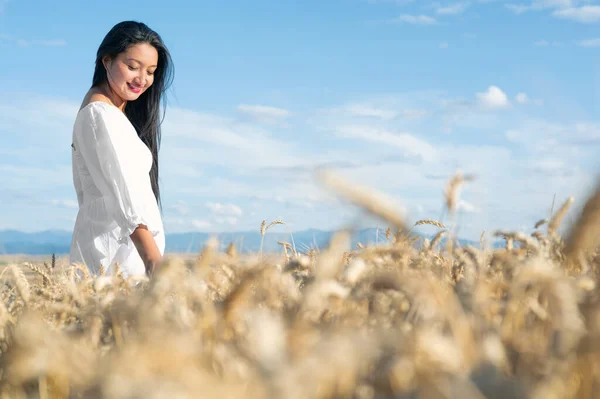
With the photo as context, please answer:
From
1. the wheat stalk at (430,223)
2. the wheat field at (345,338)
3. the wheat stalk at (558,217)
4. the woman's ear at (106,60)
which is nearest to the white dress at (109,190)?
the woman's ear at (106,60)

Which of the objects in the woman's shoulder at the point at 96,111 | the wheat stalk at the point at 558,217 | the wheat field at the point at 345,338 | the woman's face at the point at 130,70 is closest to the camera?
the wheat field at the point at 345,338

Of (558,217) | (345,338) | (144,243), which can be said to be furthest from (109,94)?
(345,338)

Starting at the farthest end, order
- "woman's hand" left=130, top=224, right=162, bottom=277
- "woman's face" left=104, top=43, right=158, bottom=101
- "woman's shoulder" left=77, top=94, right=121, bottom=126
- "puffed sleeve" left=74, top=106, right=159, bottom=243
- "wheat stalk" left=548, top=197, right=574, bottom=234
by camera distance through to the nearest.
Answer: "woman's face" left=104, top=43, right=158, bottom=101, "woman's shoulder" left=77, top=94, right=121, bottom=126, "puffed sleeve" left=74, top=106, right=159, bottom=243, "woman's hand" left=130, top=224, right=162, bottom=277, "wheat stalk" left=548, top=197, right=574, bottom=234

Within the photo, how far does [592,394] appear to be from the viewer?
0.68 m

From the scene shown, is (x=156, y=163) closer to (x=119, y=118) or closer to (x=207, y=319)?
(x=119, y=118)

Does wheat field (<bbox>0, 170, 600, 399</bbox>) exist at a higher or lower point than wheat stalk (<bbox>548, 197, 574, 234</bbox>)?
lower

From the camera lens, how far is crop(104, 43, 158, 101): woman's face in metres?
4.20

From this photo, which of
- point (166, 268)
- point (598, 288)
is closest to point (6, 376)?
point (166, 268)

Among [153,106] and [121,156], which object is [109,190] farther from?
[153,106]

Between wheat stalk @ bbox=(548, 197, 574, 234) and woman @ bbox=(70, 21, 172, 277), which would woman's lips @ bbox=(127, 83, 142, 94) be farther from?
wheat stalk @ bbox=(548, 197, 574, 234)

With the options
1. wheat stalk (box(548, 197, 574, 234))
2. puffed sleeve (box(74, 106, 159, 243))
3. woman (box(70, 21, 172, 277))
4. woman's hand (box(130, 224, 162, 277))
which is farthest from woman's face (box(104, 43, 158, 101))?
wheat stalk (box(548, 197, 574, 234))

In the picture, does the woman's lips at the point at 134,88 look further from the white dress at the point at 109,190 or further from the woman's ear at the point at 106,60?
the white dress at the point at 109,190

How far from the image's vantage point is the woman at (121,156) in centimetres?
347

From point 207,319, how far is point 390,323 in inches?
11.6
